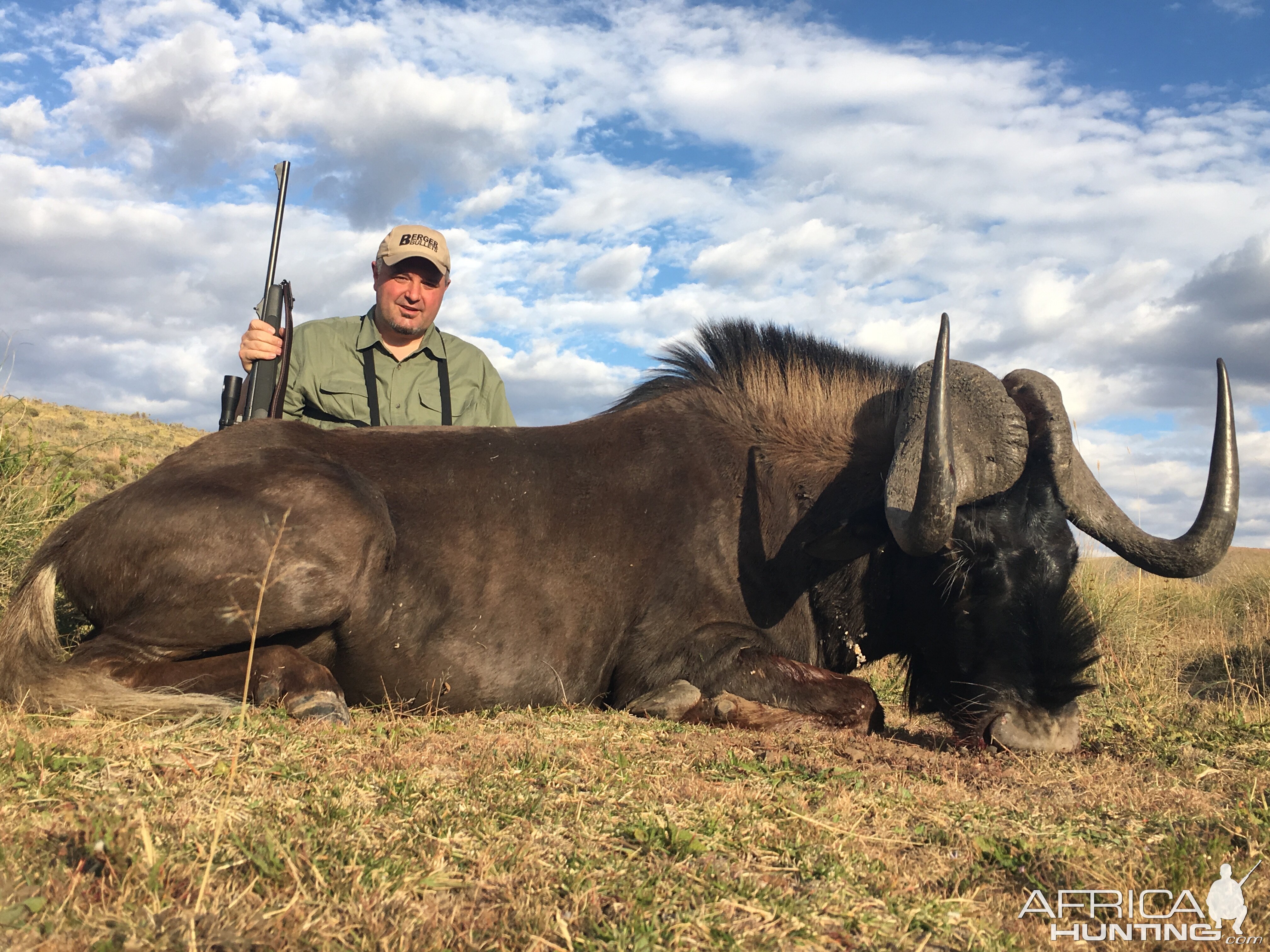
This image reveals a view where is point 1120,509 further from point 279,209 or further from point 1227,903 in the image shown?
point 279,209

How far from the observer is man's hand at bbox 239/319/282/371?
5.95 m

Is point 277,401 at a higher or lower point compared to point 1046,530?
higher

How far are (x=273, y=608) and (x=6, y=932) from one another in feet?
7.39

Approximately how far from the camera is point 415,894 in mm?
1981

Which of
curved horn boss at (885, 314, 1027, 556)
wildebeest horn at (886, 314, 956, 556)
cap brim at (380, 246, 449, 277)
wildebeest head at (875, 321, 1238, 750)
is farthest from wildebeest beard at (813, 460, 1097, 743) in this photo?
cap brim at (380, 246, 449, 277)

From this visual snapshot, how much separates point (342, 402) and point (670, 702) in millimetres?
3586

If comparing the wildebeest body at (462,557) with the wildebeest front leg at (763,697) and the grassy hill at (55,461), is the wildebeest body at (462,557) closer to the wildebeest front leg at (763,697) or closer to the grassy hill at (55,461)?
the wildebeest front leg at (763,697)

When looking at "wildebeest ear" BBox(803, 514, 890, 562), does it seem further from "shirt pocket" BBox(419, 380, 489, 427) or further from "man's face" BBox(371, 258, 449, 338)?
"man's face" BBox(371, 258, 449, 338)

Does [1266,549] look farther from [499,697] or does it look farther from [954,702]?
[499,697]

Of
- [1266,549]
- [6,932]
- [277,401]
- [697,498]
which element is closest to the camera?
[6,932]

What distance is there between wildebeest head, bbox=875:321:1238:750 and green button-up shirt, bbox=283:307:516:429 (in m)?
3.31

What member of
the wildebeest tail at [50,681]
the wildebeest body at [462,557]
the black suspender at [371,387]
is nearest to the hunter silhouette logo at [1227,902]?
the wildebeest body at [462,557]

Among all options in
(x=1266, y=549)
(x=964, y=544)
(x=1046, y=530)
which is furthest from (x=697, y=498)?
(x=1266, y=549)
